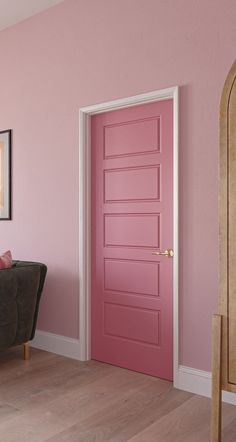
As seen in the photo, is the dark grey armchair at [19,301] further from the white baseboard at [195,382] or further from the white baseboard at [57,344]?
the white baseboard at [195,382]

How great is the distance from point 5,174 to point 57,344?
163 cm

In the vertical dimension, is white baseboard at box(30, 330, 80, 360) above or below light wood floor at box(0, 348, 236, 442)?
above

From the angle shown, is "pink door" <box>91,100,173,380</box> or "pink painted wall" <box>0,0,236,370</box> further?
"pink door" <box>91,100,173,380</box>

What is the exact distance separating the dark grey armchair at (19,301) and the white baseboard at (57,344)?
0.27 metres

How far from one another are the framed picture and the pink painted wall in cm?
8

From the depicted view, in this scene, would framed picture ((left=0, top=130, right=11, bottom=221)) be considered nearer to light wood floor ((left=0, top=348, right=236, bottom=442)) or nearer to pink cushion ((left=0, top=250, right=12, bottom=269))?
pink cushion ((left=0, top=250, right=12, bottom=269))

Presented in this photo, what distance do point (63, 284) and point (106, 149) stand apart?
117cm

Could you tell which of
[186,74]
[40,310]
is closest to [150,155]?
[186,74]

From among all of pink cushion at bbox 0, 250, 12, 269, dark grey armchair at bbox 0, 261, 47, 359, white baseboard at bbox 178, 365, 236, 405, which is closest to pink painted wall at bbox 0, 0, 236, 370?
white baseboard at bbox 178, 365, 236, 405

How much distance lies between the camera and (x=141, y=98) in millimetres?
2963

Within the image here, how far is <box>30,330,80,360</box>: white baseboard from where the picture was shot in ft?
11.2

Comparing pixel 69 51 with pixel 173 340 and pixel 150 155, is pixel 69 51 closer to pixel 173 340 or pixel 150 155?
pixel 150 155

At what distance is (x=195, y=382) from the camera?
2.71 meters

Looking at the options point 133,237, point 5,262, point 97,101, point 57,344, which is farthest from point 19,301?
point 97,101
